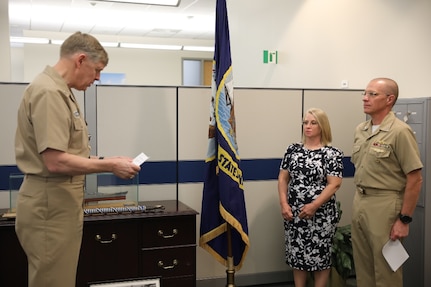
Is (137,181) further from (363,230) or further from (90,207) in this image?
(363,230)

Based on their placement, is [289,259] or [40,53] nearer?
[289,259]

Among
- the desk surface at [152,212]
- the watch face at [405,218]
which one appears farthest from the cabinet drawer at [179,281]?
the watch face at [405,218]

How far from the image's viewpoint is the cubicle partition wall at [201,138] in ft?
11.2

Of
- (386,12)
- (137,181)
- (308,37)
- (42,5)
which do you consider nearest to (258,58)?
(308,37)

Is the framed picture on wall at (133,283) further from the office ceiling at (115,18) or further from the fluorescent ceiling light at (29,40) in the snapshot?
the fluorescent ceiling light at (29,40)

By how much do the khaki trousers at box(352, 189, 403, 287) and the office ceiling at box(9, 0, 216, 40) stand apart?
486 cm

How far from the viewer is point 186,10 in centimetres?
780

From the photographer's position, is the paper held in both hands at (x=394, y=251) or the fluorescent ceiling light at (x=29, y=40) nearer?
the paper held in both hands at (x=394, y=251)

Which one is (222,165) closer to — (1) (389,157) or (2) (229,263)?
(2) (229,263)

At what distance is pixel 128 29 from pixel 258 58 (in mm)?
4588

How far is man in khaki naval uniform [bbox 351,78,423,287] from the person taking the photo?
2.78 meters

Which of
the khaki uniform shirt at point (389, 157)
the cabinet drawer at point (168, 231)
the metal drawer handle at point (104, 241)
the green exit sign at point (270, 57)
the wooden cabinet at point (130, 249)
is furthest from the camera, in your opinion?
the green exit sign at point (270, 57)

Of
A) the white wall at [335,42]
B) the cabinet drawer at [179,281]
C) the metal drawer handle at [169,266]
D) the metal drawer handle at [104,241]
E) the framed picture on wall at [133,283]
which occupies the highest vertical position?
the white wall at [335,42]

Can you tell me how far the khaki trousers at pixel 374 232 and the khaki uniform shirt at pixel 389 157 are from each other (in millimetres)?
69
